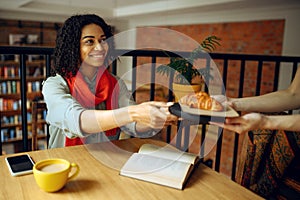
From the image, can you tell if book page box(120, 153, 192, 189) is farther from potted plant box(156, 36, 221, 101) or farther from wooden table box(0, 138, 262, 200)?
potted plant box(156, 36, 221, 101)

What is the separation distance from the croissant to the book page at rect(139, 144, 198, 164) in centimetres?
20

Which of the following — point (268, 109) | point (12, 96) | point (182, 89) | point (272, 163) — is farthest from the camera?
point (12, 96)

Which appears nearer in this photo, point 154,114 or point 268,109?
point 154,114

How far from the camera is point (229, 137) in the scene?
5168mm

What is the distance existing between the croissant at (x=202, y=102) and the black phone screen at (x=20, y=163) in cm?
53

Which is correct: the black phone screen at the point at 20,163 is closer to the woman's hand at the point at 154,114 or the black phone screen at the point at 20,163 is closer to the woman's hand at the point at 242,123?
the woman's hand at the point at 154,114

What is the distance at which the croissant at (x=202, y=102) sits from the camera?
3.05 feet

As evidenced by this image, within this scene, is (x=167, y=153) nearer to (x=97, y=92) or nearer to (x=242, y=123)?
(x=242, y=123)

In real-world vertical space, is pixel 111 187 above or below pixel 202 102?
below

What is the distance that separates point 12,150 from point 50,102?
6.32m

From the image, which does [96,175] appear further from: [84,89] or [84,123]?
[84,89]

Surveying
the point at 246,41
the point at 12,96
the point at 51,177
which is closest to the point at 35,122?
the point at 51,177

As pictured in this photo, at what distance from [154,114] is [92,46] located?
1.71 feet

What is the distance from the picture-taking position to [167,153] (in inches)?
42.9
